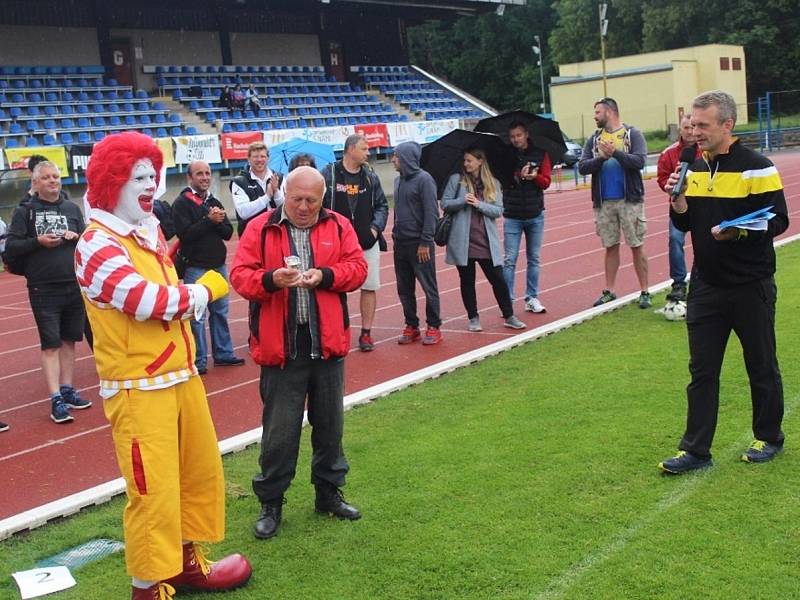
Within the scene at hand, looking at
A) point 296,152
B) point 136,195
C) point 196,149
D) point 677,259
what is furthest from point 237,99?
point 136,195

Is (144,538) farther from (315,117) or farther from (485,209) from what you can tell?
(315,117)

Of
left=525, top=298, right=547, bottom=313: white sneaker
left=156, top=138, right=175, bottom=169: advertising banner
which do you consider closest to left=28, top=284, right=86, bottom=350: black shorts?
left=525, top=298, right=547, bottom=313: white sneaker

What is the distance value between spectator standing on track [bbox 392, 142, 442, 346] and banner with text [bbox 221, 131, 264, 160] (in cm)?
1816

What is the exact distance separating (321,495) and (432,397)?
2325 mm

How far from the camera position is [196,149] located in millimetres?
25812

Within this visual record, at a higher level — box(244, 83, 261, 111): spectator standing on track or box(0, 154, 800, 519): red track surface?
box(244, 83, 261, 111): spectator standing on track

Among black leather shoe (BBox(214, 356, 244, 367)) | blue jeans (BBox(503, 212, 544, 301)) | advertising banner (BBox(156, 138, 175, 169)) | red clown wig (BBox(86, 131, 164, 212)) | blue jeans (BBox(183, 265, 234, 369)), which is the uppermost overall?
advertising banner (BBox(156, 138, 175, 169))

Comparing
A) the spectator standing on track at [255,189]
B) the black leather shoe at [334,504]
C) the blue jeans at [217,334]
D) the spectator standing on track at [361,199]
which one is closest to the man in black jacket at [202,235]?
the blue jeans at [217,334]

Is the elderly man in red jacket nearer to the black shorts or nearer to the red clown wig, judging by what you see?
the red clown wig

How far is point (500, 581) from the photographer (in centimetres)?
408

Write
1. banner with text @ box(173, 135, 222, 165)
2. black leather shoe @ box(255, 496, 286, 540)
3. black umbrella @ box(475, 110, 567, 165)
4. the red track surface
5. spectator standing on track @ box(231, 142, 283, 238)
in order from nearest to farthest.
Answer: black leather shoe @ box(255, 496, 286, 540)
the red track surface
spectator standing on track @ box(231, 142, 283, 238)
black umbrella @ box(475, 110, 567, 165)
banner with text @ box(173, 135, 222, 165)

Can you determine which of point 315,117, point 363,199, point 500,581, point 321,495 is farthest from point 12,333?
point 315,117

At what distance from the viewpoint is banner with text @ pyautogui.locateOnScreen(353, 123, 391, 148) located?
102 feet

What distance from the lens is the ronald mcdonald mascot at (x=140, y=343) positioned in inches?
149
